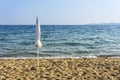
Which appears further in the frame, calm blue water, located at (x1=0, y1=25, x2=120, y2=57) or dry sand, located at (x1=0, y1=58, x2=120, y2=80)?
calm blue water, located at (x1=0, y1=25, x2=120, y2=57)

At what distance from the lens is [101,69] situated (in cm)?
980

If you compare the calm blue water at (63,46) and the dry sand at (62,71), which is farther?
the calm blue water at (63,46)

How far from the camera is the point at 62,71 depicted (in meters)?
9.41

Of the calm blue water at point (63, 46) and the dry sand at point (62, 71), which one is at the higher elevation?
the dry sand at point (62, 71)

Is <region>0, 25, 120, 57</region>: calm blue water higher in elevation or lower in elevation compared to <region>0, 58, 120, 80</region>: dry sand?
lower

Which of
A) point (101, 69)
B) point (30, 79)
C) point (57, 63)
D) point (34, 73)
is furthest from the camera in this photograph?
point (57, 63)

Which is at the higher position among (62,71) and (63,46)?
(62,71)

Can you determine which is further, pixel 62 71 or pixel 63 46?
pixel 63 46

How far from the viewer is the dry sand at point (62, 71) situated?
343 inches

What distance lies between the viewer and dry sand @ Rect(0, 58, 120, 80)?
8.70 metres

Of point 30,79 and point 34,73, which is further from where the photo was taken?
point 34,73

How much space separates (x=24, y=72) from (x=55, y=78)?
127cm

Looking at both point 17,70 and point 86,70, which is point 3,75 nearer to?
point 17,70

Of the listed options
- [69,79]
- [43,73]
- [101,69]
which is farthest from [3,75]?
[101,69]
